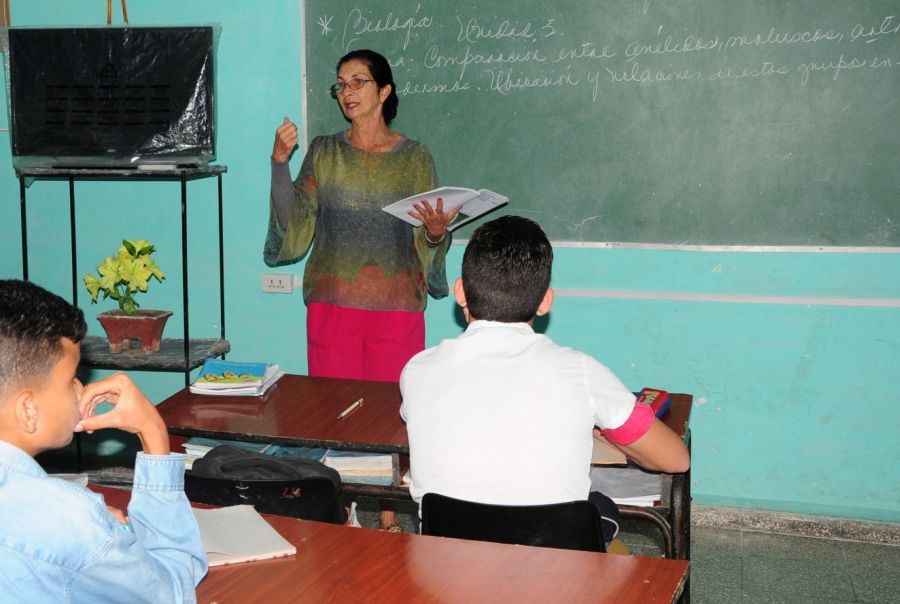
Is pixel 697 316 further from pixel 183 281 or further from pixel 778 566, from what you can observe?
pixel 183 281

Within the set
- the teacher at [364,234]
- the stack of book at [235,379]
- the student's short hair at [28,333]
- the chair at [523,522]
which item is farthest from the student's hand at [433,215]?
the student's short hair at [28,333]

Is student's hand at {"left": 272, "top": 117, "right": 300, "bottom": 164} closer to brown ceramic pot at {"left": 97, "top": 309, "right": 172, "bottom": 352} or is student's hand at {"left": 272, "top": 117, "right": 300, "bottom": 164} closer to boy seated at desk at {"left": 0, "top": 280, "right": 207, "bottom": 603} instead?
brown ceramic pot at {"left": 97, "top": 309, "right": 172, "bottom": 352}

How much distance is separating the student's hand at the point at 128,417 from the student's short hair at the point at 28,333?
13 centimetres

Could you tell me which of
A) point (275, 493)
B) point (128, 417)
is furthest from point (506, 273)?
point (128, 417)

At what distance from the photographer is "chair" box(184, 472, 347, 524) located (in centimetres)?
200

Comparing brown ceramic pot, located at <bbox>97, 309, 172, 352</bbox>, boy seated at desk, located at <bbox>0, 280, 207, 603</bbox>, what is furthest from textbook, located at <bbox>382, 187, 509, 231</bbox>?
boy seated at desk, located at <bbox>0, 280, 207, 603</bbox>

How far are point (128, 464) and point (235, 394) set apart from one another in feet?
5.50

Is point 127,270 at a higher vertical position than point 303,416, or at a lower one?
higher

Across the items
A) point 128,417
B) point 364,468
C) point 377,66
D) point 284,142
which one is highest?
point 377,66

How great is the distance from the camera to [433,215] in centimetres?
328

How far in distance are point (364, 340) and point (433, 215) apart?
1.92 feet

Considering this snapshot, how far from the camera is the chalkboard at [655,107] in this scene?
339 centimetres

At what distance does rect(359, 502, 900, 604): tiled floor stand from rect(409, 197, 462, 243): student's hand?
1124mm

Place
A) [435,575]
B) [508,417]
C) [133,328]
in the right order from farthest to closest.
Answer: [133,328] < [508,417] < [435,575]
